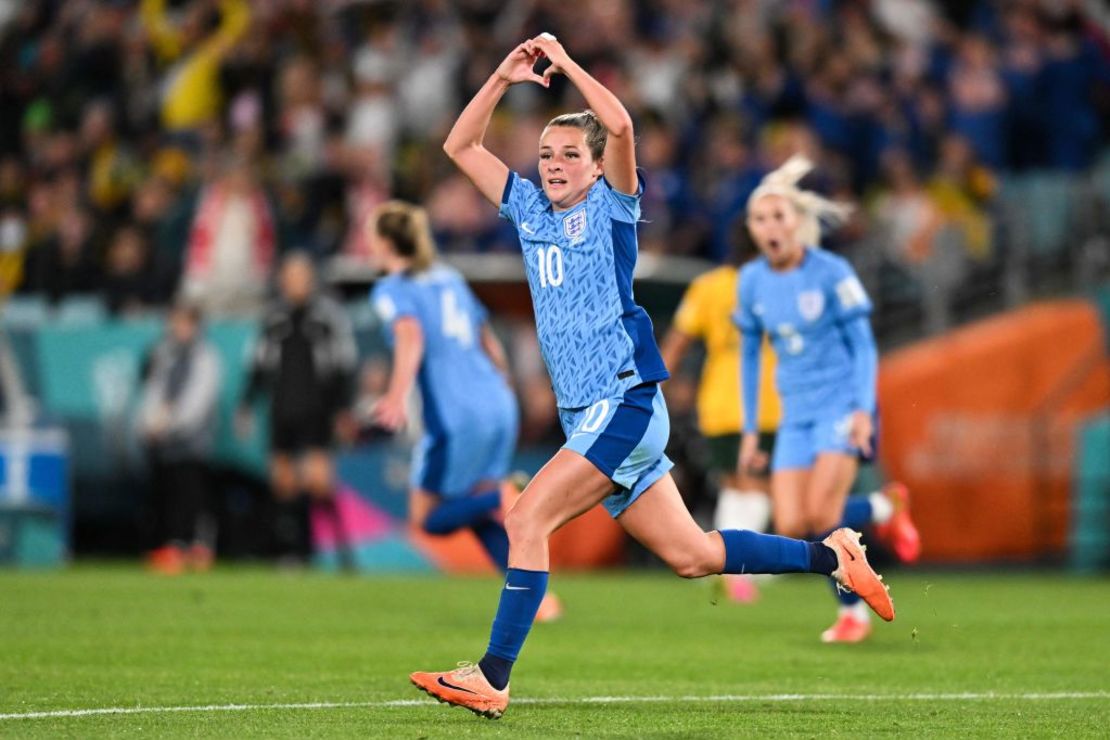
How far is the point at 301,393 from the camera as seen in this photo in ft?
59.4

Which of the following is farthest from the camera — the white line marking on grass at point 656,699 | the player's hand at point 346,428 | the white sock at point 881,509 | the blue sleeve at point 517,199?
the player's hand at point 346,428

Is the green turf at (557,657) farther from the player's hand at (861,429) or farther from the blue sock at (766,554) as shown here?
the player's hand at (861,429)

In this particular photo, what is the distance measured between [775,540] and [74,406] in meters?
12.1

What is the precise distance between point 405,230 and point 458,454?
1389 mm

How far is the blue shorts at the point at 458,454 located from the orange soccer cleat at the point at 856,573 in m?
4.50

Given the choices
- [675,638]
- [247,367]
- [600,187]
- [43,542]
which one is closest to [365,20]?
[247,367]

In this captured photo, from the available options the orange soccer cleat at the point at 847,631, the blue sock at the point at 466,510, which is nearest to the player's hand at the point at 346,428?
the blue sock at the point at 466,510

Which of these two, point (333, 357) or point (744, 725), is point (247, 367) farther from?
point (744, 725)

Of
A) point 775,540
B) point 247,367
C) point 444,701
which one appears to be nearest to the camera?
point 444,701

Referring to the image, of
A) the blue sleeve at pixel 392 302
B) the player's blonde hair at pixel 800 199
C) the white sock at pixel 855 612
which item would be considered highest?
the player's blonde hair at pixel 800 199

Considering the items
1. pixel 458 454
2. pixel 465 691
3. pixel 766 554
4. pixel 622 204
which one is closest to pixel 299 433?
pixel 458 454

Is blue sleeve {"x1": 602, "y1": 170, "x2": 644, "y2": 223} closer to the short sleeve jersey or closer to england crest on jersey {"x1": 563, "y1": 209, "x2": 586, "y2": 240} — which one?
england crest on jersey {"x1": 563, "y1": 209, "x2": 586, "y2": 240}

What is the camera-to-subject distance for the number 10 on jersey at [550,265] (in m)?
7.50

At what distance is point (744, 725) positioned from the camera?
7164 mm
